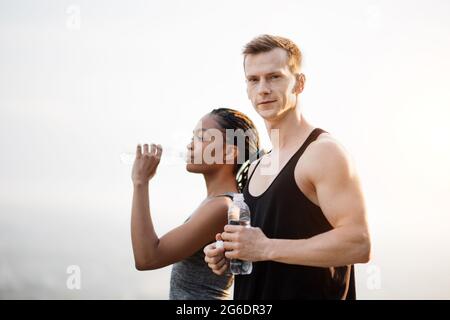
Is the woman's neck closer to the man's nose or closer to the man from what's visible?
the man

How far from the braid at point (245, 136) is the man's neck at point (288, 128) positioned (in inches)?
21.2

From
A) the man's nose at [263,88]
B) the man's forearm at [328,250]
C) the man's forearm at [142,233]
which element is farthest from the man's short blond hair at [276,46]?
the man's forearm at [142,233]

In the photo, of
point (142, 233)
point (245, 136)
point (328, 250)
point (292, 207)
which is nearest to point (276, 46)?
point (245, 136)

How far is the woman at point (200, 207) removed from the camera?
3.04 m

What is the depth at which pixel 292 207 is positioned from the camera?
7.92 ft

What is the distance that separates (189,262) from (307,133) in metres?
1.14

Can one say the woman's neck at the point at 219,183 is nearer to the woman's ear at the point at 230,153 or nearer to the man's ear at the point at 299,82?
the woman's ear at the point at 230,153

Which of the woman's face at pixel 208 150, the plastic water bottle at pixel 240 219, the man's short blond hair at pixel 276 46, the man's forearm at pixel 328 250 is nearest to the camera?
the man's forearm at pixel 328 250

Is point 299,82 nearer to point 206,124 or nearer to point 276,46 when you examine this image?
point 276,46

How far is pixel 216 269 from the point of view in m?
2.59

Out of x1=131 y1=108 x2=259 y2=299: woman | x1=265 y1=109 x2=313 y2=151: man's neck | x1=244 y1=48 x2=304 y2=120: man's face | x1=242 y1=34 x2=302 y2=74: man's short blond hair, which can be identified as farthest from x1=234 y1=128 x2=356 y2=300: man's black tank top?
x1=131 y1=108 x2=259 y2=299: woman

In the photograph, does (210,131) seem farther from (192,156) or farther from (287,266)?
(287,266)

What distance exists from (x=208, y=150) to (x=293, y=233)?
104cm
